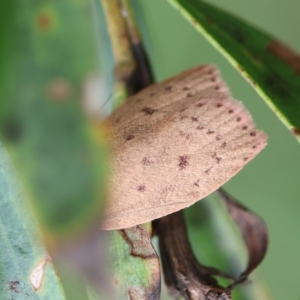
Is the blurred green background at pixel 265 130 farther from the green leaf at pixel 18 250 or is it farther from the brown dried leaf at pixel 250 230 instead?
the green leaf at pixel 18 250

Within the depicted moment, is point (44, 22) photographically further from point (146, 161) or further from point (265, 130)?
point (265, 130)

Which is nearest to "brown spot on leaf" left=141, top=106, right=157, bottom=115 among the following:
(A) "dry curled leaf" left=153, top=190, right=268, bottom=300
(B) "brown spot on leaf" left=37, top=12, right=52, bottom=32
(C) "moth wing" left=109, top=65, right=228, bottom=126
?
(C) "moth wing" left=109, top=65, right=228, bottom=126

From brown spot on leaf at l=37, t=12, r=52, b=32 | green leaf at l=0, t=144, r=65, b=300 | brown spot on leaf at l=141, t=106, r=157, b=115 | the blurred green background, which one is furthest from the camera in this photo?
the blurred green background

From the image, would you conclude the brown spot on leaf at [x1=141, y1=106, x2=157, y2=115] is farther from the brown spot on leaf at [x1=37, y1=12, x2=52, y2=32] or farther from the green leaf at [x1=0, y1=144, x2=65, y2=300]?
the brown spot on leaf at [x1=37, y1=12, x2=52, y2=32]

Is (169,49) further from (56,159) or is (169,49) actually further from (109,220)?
(109,220)

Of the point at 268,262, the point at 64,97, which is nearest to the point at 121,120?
the point at 64,97

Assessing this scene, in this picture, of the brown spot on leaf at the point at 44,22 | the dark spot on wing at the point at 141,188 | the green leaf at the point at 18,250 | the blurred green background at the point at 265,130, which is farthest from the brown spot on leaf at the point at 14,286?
the blurred green background at the point at 265,130

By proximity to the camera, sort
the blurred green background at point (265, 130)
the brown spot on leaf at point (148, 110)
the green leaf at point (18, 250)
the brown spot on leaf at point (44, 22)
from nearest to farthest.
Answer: the green leaf at point (18, 250) → the brown spot on leaf at point (148, 110) → the brown spot on leaf at point (44, 22) → the blurred green background at point (265, 130)

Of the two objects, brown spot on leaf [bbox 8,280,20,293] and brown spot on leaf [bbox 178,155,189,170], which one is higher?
brown spot on leaf [bbox 178,155,189,170]
